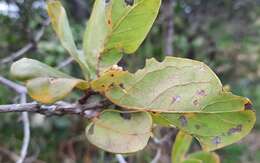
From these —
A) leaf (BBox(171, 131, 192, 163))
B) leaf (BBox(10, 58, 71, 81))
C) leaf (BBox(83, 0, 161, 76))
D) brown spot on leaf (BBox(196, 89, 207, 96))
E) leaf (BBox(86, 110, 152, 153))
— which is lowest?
leaf (BBox(171, 131, 192, 163))

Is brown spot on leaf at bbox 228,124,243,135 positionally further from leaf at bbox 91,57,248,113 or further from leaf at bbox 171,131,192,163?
leaf at bbox 171,131,192,163

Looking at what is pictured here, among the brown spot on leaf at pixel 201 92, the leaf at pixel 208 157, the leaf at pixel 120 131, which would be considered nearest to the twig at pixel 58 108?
the leaf at pixel 120 131

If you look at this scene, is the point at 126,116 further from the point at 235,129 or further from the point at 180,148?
the point at 180,148

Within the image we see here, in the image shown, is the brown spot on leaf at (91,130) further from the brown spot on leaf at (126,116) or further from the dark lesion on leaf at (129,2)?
the dark lesion on leaf at (129,2)

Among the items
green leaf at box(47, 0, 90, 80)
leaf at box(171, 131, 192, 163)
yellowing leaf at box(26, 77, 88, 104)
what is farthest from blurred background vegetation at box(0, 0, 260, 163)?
yellowing leaf at box(26, 77, 88, 104)

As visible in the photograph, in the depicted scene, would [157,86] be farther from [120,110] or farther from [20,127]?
[20,127]

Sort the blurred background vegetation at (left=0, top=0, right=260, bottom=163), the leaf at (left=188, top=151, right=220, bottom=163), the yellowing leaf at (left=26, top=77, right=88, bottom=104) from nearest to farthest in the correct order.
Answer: the yellowing leaf at (left=26, top=77, right=88, bottom=104) < the leaf at (left=188, top=151, right=220, bottom=163) < the blurred background vegetation at (left=0, top=0, right=260, bottom=163)

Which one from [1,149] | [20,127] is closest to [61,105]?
[1,149]
